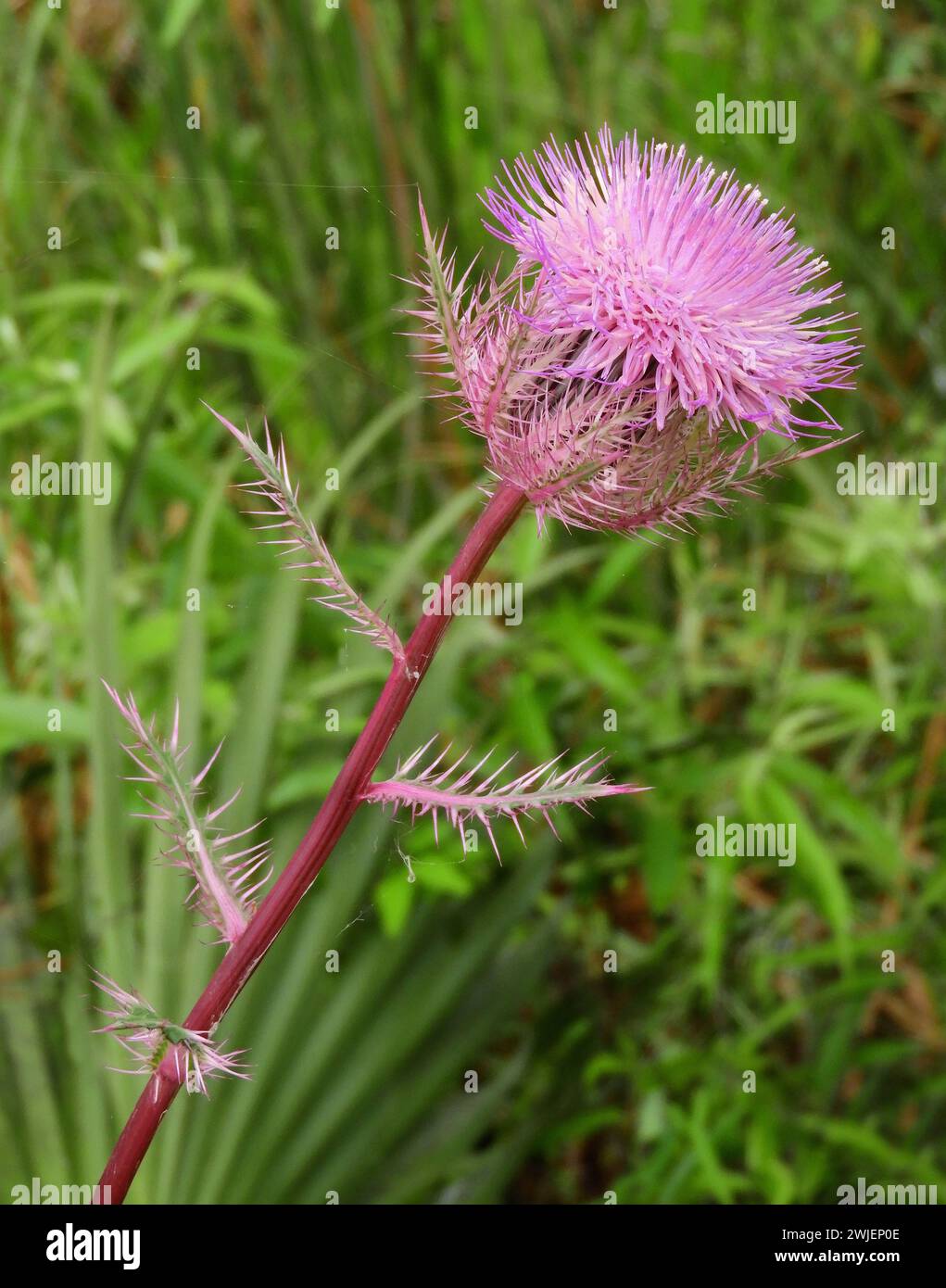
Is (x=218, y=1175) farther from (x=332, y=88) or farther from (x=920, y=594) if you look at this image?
(x=332, y=88)

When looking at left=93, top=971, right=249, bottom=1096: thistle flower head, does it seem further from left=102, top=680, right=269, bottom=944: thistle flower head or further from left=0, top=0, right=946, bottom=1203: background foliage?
left=0, top=0, right=946, bottom=1203: background foliage

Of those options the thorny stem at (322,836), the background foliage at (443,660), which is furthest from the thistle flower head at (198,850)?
the background foliage at (443,660)

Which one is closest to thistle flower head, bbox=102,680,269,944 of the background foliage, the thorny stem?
the thorny stem

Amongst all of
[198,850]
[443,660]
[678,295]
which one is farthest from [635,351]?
[443,660]

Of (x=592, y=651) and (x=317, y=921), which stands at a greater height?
(x=592, y=651)

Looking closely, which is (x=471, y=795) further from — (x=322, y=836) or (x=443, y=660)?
(x=443, y=660)
